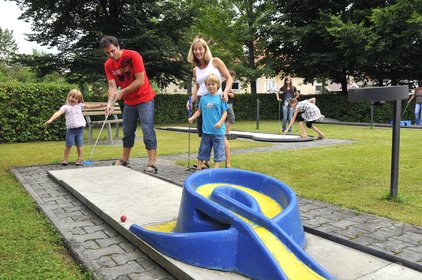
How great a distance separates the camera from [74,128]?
665cm

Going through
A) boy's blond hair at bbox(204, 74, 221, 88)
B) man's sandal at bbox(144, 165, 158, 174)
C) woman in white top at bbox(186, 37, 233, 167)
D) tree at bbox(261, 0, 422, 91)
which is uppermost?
tree at bbox(261, 0, 422, 91)

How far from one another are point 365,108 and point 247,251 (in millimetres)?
19074

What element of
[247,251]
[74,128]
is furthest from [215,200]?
[74,128]

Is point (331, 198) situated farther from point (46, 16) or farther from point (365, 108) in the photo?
point (46, 16)

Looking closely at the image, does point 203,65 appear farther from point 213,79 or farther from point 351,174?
point 351,174

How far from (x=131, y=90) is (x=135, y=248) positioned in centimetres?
308

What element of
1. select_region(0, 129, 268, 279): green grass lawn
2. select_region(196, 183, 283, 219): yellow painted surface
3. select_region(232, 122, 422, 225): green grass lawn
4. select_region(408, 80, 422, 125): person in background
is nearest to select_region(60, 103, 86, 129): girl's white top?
select_region(0, 129, 268, 279): green grass lawn

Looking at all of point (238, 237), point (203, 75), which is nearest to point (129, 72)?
point (203, 75)

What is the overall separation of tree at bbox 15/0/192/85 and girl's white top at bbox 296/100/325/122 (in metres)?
10.3

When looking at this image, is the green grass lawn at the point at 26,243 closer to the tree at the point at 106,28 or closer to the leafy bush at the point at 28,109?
the leafy bush at the point at 28,109

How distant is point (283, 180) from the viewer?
516 centimetres

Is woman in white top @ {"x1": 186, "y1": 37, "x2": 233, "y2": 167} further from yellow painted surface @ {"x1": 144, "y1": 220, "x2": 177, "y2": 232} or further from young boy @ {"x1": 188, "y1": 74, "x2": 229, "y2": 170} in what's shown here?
yellow painted surface @ {"x1": 144, "y1": 220, "x2": 177, "y2": 232}

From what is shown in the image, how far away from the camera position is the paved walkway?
8.44 ft

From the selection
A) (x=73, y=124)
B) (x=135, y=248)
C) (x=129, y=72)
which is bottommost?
(x=135, y=248)
